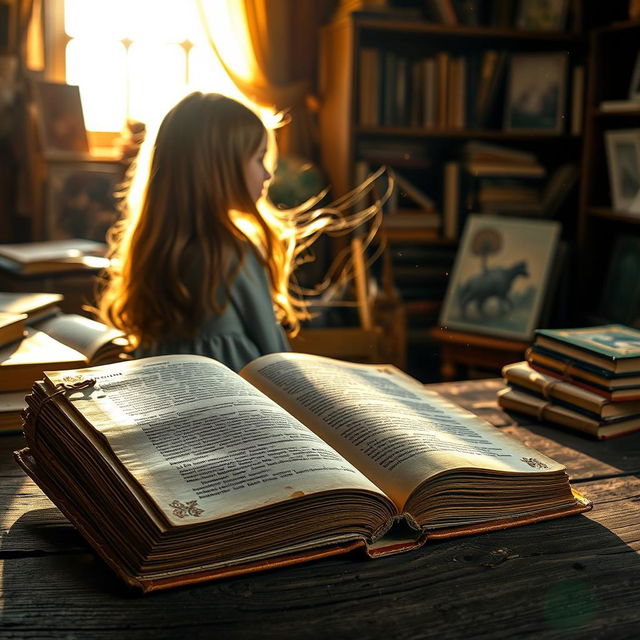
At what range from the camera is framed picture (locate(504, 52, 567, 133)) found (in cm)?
361

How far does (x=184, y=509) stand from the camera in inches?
27.9

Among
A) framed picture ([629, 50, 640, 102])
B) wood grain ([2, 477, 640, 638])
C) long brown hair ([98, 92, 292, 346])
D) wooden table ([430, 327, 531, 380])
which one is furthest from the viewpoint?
wooden table ([430, 327, 531, 380])

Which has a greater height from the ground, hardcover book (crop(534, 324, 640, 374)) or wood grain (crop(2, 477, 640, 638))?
hardcover book (crop(534, 324, 640, 374))

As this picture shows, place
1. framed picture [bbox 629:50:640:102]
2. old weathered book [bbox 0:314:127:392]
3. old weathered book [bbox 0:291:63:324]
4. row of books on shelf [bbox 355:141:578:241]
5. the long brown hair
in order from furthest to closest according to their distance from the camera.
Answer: row of books on shelf [bbox 355:141:578:241] < framed picture [bbox 629:50:640:102] < the long brown hair < old weathered book [bbox 0:291:63:324] < old weathered book [bbox 0:314:127:392]

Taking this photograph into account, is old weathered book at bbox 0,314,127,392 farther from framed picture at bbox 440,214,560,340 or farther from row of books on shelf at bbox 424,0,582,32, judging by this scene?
row of books on shelf at bbox 424,0,582,32

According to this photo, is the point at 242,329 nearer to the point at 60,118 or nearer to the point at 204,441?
the point at 204,441

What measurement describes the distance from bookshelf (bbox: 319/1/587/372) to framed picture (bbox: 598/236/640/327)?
435mm

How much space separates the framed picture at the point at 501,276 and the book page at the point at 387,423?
2318 millimetres

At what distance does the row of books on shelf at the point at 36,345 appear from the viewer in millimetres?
1093

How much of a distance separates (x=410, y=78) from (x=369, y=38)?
0.86 ft

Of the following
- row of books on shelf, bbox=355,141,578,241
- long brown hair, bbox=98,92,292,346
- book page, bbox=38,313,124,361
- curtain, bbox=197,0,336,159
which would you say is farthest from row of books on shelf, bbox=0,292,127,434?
curtain, bbox=197,0,336,159

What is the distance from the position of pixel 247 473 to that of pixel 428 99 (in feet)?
9.80

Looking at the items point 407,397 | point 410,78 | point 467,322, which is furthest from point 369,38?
point 407,397

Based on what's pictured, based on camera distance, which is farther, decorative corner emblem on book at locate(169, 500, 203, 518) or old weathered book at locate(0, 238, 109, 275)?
old weathered book at locate(0, 238, 109, 275)
